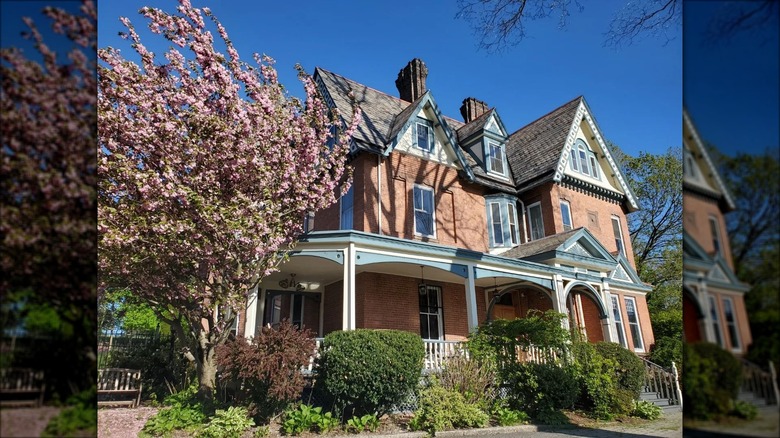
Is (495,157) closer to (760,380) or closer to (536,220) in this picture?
(536,220)

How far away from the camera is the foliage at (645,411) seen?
11.4 meters

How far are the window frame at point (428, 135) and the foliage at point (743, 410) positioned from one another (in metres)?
16.5

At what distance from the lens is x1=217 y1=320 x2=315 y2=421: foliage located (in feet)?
26.9

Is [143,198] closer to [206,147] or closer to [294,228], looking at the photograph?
[206,147]

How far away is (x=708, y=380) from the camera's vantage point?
0.78 meters

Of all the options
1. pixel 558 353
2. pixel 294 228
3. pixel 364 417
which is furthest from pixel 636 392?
pixel 294 228

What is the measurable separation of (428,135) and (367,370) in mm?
10551

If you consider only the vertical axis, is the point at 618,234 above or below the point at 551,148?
below

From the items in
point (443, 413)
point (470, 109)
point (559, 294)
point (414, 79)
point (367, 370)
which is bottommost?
point (443, 413)

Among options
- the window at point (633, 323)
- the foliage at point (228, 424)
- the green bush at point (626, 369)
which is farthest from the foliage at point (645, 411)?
the foliage at point (228, 424)

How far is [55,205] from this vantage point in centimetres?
95

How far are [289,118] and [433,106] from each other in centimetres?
735

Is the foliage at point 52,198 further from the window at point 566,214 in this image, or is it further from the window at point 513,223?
the window at point 566,214

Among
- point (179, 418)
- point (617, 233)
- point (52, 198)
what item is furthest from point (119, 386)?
point (617, 233)
